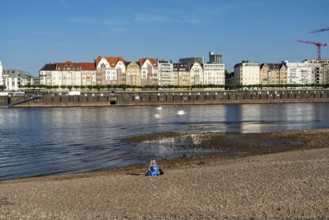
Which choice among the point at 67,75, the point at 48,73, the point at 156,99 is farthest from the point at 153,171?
the point at 48,73

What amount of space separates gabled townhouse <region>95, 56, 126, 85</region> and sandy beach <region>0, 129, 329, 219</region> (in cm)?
16841

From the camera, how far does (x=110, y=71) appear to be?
188625mm

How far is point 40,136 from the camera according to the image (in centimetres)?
4131

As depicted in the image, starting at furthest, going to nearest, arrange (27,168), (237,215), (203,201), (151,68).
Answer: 1. (151,68)
2. (27,168)
3. (203,201)
4. (237,215)

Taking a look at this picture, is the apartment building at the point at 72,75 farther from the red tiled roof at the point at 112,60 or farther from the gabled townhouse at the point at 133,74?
the gabled townhouse at the point at 133,74

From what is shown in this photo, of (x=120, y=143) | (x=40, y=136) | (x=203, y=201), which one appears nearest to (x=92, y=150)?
(x=120, y=143)

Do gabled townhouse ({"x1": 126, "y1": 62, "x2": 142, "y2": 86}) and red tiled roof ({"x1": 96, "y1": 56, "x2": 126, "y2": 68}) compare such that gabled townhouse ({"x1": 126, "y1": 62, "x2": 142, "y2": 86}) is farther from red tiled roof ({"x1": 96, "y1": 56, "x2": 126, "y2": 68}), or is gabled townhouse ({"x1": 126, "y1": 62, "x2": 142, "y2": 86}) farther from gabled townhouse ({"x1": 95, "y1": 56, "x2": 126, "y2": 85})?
red tiled roof ({"x1": 96, "y1": 56, "x2": 126, "y2": 68})

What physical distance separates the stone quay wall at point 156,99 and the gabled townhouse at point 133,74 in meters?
75.6

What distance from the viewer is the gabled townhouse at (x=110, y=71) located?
188025mm

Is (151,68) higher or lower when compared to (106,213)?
higher

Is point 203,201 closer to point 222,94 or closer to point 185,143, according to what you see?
point 185,143

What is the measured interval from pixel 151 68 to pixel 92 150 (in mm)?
165765

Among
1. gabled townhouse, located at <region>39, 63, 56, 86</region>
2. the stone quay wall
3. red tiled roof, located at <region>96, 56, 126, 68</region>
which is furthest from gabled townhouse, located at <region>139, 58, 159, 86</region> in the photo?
the stone quay wall

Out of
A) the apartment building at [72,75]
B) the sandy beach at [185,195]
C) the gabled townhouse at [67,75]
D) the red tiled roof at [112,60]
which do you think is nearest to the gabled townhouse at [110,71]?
the red tiled roof at [112,60]
